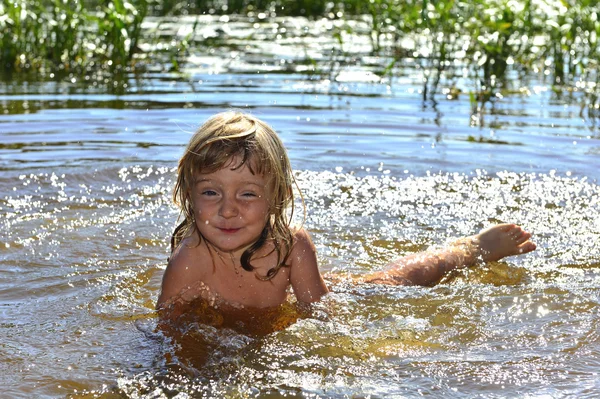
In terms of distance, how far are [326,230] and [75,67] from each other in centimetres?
559

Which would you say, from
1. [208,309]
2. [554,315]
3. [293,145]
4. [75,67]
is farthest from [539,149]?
[75,67]

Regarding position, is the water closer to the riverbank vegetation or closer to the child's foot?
the child's foot

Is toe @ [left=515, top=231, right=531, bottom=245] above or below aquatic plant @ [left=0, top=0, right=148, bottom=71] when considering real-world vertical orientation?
below

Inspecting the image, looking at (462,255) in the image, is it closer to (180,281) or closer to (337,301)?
(337,301)

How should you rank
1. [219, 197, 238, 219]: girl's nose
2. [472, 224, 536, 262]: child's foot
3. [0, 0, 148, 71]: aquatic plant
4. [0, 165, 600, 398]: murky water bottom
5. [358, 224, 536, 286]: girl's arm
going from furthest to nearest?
[0, 0, 148, 71]: aquatic plant < [472, 224, 536, 262]: child's foot < [358, 224, 536, 286]: girl's arm < [219, 197, 238, 219]: girl's nose < [0, 165, 600, 398]: murky water bottom

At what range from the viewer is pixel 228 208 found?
387cm

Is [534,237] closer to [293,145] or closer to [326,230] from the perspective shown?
[326,230]

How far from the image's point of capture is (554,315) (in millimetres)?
4082

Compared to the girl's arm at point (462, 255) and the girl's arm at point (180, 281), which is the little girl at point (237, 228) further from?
the girl's arm at point (462, 255)

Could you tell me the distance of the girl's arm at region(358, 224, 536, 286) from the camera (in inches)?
191

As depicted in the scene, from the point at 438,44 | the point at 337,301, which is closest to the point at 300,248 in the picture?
the point at 337,301

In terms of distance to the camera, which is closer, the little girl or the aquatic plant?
the little girl

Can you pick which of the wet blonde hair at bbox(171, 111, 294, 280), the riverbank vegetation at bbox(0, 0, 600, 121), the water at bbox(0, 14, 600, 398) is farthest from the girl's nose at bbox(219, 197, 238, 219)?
the riverbank vegetation at bbox(0, 0, 600, 121)

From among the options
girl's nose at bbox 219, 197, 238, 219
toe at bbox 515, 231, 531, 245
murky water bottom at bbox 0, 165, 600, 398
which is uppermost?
girl's nose at bbox 219, 197, 238, 219
